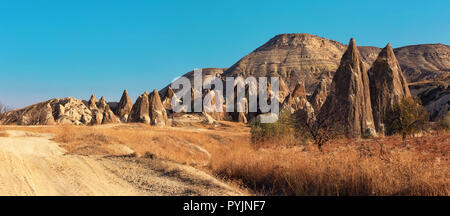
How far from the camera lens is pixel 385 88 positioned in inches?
1073

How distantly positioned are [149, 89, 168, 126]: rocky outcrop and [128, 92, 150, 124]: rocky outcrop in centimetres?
64

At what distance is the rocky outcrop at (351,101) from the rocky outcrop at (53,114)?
37.3 metres

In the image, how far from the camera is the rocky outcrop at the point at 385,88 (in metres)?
26.4

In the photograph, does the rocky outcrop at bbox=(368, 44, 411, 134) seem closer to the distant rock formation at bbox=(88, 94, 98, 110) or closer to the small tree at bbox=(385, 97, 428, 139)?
the small tree at bbox=(385, 97, 428, 139)

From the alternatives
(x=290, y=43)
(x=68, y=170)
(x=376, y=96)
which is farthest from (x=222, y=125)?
(x=290, y=43)

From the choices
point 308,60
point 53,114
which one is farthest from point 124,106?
point 308,60

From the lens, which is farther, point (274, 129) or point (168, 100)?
point (168, 100)

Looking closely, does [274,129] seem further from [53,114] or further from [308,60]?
[308,60]

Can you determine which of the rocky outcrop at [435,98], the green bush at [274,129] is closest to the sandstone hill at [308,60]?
the rocky outcrop at [435,98]

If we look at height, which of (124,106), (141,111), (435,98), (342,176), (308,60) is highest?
(308,60)

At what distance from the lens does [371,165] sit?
20.1ft

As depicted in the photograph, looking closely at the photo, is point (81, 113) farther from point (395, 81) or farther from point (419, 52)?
point (419, 52)

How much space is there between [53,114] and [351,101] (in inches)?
1752
